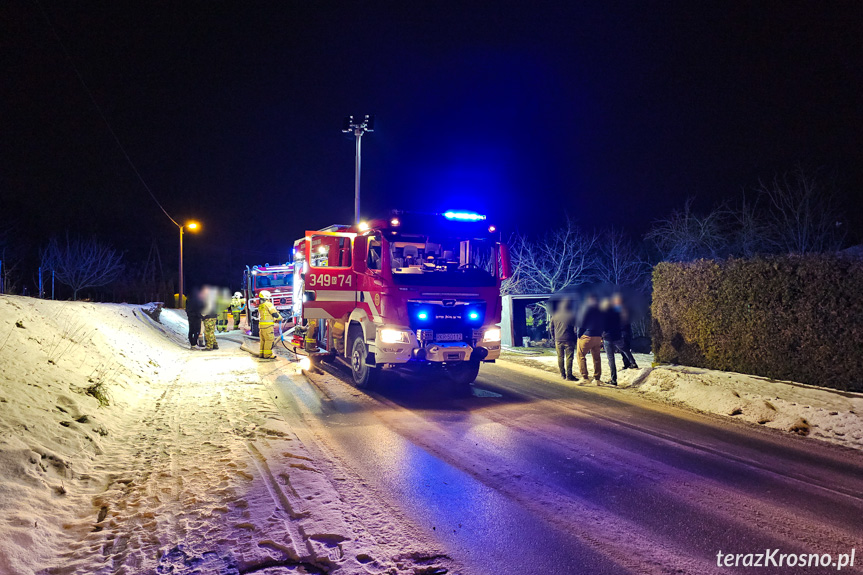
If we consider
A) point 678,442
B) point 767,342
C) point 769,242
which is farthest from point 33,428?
point 769,242

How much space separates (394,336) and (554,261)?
56.6ft

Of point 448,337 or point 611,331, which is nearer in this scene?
point 448,337

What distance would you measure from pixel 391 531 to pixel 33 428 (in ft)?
13.0

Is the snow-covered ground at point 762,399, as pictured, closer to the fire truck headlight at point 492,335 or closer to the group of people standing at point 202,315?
the fire truck headlight at point 492,335

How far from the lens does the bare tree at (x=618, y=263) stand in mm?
24625

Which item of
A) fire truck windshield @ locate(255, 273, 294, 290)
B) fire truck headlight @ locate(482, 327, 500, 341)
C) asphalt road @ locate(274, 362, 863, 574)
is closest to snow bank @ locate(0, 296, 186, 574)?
asphalt road @ locate(274, 362, 863, 574)

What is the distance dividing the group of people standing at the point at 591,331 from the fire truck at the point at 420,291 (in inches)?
78.8

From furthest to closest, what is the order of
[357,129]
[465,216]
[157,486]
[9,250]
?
1. [9,250]
2. [357,129]
3. [465,216]
4. [157,486]

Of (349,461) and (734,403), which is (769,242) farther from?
(349,461)

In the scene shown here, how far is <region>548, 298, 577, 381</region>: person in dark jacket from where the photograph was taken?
11.0 metres

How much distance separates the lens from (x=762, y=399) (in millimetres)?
7812

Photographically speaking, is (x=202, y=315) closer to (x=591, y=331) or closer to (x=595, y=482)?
(x=591, y=331)

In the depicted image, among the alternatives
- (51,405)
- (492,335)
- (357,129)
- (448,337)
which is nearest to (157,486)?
(51,405)

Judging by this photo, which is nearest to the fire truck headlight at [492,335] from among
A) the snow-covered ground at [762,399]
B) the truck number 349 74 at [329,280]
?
the snow-covered ground at [762,399]
